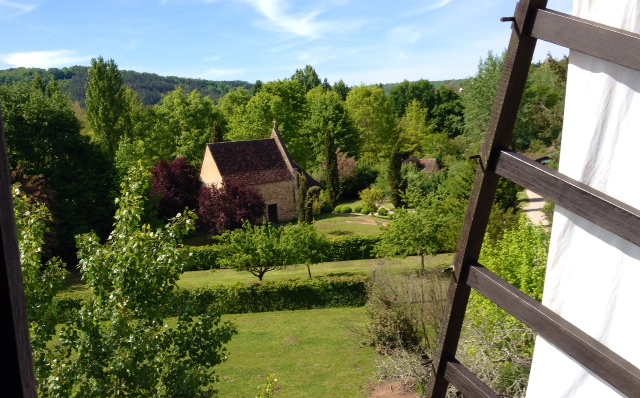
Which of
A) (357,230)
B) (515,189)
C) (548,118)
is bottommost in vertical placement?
(357,230)

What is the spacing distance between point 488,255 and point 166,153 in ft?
103

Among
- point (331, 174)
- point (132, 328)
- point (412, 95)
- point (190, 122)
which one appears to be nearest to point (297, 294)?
point (132, 328)

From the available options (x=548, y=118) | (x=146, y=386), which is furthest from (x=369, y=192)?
(x=146, y=386)

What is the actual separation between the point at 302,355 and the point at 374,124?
111 ft

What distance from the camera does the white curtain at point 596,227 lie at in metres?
1.32

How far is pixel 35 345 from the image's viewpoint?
21.6ft

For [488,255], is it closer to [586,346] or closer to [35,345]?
[35,345]

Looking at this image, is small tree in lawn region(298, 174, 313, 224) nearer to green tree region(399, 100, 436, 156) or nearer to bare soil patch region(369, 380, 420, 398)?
green tree region(399, 100, 436, 156)

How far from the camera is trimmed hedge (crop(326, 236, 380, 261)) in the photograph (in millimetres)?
27328

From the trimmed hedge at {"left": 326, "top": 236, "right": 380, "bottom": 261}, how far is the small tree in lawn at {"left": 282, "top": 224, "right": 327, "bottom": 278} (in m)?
3.05

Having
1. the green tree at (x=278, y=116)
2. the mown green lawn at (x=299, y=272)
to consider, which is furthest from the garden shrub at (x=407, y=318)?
the green tree at (x=278, y=116)

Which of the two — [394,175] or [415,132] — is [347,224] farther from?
[415,132]

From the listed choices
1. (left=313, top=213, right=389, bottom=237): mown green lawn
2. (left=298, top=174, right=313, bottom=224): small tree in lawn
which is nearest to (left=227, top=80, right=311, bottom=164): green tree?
(left=313, top=213, right=389, bottom=237): mown green lawn

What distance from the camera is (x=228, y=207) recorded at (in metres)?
29.2
